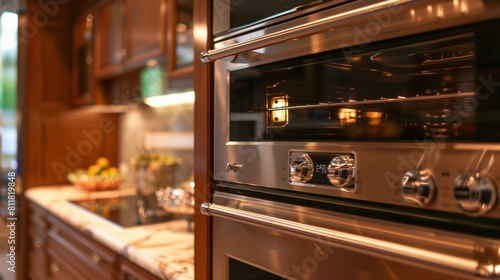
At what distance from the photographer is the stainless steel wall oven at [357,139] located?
1.42ft

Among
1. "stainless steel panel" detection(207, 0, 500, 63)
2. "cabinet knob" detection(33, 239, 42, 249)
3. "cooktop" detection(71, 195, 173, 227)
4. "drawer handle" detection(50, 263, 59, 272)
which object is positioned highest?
"stainless steel panel" detection(207, 0, 500, 63)

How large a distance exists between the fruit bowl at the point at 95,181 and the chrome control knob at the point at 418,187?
7.37 ft

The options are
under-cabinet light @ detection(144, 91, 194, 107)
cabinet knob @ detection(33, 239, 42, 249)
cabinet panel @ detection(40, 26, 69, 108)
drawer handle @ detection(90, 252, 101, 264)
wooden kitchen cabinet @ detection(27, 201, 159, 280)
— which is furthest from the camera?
cabinet panel @ detection(40, 26, 69, 108)

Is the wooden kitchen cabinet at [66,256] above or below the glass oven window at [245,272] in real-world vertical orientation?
below

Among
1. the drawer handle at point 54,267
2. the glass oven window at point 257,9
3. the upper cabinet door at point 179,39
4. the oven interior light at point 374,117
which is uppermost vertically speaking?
the upper cabinet door at point 179,39

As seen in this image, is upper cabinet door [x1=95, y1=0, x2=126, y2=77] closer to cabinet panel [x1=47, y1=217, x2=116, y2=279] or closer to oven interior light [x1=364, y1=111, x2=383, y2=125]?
cabinet panel [x1=47, y1=217, x2=116, y2=279]

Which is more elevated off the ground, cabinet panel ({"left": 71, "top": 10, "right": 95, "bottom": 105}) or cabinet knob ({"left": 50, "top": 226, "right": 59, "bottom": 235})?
cabinet panel ({"left": 71, "top": 10, "right": 95, "bottom": 105})

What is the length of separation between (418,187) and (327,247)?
0.19 metres

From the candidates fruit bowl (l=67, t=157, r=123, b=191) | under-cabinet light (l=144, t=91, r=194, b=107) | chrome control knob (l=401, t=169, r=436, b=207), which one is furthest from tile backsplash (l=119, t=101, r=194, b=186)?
chrome control knob (l=401, t=169, r=436, b=207)

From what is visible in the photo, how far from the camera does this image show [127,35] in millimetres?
1917

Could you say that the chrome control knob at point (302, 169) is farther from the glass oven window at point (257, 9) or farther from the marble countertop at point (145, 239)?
the marble countertop at point (145, 239)

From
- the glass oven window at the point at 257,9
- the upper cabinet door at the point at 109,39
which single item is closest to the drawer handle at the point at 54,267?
the upper cabinet door at the point at 109,39

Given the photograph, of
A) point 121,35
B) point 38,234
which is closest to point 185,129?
point 121,35

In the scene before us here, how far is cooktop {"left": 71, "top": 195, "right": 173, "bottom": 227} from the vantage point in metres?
1.59
